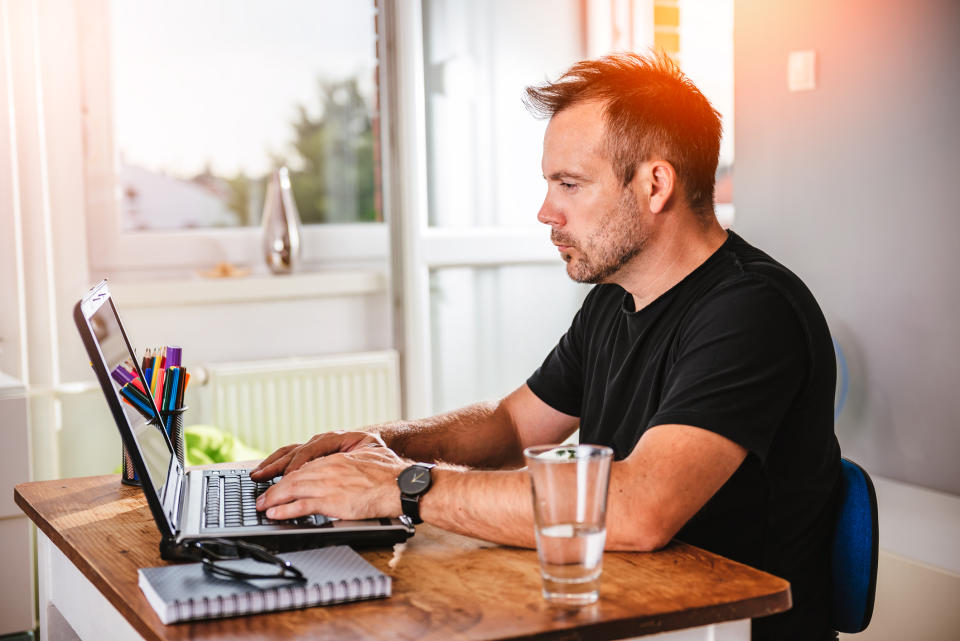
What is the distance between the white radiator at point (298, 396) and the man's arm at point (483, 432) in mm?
1510

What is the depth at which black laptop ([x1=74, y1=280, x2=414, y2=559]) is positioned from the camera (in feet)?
3.80

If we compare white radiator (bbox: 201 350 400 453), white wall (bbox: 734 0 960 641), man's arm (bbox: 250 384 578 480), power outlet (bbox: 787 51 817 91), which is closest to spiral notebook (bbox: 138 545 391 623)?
man's arm (bbox: 250 384 578 480)

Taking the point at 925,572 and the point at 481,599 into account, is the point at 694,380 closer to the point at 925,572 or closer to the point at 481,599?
the point at 481,599

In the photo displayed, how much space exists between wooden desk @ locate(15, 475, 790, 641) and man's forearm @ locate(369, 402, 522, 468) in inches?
17.5

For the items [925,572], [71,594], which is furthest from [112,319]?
[925,572]

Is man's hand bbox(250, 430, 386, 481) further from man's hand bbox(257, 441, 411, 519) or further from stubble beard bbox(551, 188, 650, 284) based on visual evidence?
stubble beard bbox(551, 188, 650, 284)

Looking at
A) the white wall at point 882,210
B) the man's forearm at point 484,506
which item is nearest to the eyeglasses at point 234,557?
the man's forearm at point 484,506

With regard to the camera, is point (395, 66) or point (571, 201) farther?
point (395, 66)

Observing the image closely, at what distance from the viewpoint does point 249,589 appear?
41.2 inches

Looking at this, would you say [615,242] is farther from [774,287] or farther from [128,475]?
[128,475]

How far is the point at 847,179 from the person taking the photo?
10.1ft

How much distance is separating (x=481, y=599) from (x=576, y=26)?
296 centimetres

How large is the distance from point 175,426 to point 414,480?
0.45m

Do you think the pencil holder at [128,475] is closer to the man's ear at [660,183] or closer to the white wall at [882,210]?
the man's ear at [660,183]
